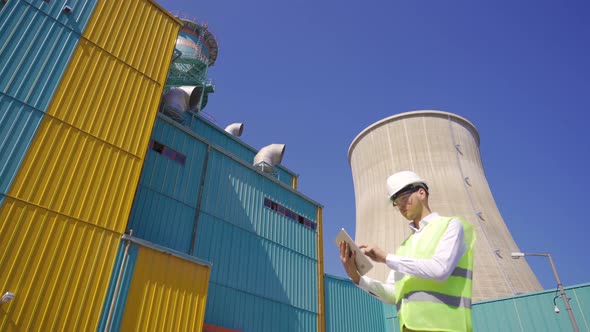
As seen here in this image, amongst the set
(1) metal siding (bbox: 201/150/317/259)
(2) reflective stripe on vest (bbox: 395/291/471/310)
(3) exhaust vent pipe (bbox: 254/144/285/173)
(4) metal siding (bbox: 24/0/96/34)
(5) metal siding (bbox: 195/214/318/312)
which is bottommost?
(2) reflective stripe on vest (bbox: 395/291/471/310)

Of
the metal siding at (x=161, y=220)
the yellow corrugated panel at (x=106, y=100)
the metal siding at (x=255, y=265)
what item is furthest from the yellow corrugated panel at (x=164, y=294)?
the yellow corrugated panel at (x=106, y=100)

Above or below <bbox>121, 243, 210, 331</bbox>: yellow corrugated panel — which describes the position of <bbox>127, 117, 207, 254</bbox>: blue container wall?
above

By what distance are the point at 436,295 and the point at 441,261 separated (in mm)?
217

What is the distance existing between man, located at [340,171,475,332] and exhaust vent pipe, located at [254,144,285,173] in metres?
15.5

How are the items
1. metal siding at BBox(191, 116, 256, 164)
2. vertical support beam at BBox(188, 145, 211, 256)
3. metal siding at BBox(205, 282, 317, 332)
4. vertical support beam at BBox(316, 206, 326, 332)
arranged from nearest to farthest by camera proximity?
metal siding at BBox(205, 282, 317, 332) < vertical support beam at BBox(188, 145, 211, 256) < vertical support beam at BBox(316, 206, 326, 332) < metal siding at BBox(191, 116, 256, 164)

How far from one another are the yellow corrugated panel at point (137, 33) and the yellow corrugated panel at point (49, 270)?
5082mm

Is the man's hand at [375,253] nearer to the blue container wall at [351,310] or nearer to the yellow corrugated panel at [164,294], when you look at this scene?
the yellow corrugated panel at [164,294]

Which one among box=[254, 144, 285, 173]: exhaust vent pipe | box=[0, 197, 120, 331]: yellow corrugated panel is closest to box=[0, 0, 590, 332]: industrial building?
box=[0, 197, 120, 331]: yellow corrugated panel

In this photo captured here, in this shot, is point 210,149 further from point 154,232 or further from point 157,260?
point 157,260

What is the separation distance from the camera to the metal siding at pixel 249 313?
1121cm

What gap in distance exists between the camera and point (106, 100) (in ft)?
31.0

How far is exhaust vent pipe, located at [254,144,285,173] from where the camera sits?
1792 centimetres

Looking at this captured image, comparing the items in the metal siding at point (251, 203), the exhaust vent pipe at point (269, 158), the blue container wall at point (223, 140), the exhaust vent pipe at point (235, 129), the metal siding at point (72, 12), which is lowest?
the metal siding at point (251, 203)

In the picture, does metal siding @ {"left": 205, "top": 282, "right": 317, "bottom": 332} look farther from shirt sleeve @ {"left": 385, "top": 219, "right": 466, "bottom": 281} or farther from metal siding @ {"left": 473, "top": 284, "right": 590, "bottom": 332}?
shirt sleeve @ {"left": 385, "top": 219, "right": 466, "bottom": 281}
